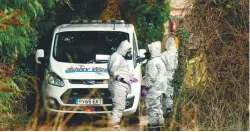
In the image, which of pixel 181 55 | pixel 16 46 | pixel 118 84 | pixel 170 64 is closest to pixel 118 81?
pixel 118 84

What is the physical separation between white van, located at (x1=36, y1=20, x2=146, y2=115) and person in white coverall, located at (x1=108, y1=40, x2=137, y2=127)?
0.27 meters

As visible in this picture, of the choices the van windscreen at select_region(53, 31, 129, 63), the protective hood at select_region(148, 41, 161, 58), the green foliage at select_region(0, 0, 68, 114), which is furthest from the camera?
the van windscreen at select_region(53, 31, 129, 63)

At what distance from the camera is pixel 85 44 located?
1348 centimetres

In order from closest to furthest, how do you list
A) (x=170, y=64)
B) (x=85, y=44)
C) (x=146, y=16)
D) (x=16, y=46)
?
(x=16, y=46), (x=170, y=64), (x=85, y=44), (x=146, y=16)

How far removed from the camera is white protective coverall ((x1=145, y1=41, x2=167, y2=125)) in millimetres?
11766

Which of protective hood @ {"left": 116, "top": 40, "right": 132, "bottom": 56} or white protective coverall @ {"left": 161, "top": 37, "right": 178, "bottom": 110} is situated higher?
protective hood @ {"left": 116, "top": 40, "right": 132, "bottom": 56}

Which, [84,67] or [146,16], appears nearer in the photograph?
[84,67]

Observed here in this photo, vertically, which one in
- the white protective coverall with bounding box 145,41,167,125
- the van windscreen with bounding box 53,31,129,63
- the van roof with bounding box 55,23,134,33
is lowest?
the white protective coverall with bounding box 145,41,167,125

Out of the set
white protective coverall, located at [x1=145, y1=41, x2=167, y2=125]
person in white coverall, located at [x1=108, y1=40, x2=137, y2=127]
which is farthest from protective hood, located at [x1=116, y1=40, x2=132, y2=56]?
white protective coverall, located at [x1=145, y1=41, x2=167, y2=125]

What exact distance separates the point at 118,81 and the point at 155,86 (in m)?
0.72

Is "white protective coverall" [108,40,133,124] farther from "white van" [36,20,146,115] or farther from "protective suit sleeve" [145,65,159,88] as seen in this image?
"protective suit sleeve" [145,65,159,88]

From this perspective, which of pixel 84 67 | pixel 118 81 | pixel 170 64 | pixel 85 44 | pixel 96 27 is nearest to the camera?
pixel 118 81

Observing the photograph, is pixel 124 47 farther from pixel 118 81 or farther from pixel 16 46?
pixel 16 46

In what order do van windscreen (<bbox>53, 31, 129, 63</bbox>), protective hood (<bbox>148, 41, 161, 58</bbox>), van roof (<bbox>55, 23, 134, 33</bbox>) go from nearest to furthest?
protective hood (<bbox>148, 41, 161, 58</bbox>) → van windscreen (<bbox>53, 31, 129, 63</bbox>) → van roof (<bbox>55, 23, 134, 33</bbox>)
